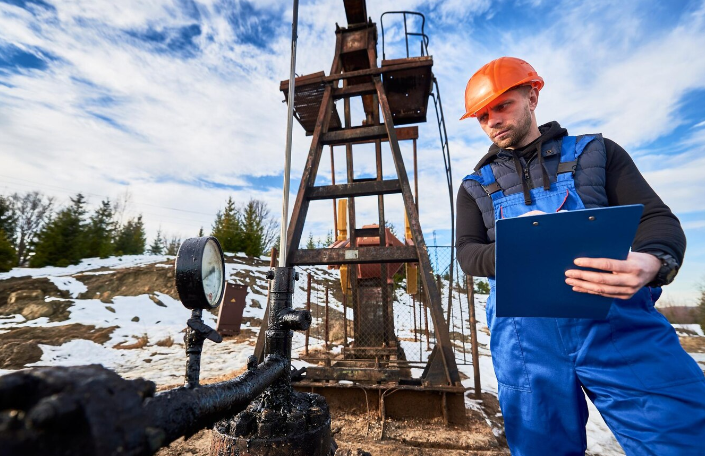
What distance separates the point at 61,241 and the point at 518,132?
31.4 metres

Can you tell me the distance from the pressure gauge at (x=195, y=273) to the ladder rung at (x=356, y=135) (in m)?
3.03

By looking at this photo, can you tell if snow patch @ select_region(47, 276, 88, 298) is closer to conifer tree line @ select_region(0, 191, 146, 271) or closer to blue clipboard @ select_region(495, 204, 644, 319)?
conifer tree line @ select_region(0, 191, 146, 271)

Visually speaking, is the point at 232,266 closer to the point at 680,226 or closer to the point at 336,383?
the point at 336,383

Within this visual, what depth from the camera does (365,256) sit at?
3.27m

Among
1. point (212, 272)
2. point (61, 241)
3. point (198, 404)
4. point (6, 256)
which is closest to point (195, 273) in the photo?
point (212, 272)

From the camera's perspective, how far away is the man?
135 centimetres

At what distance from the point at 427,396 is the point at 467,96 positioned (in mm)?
3019

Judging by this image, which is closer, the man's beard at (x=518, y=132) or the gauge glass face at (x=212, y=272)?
the gauge glass face at (x=212, y=272)

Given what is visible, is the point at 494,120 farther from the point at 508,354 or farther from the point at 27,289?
the point at 27,289

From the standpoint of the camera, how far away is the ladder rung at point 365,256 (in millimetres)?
3250

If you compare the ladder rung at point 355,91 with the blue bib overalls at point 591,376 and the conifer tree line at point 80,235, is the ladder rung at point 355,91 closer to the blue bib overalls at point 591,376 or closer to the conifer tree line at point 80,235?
the blue bib overalls at point 591,376

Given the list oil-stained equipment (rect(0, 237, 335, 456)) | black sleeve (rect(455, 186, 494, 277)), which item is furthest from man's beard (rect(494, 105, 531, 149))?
oil-stained equipment (rect(0, 237, 335, 456))

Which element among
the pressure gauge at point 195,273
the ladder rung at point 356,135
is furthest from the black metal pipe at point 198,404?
the ladder rung at point 356,135

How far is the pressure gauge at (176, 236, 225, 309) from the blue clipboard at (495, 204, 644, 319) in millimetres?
1114
